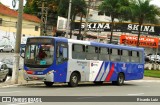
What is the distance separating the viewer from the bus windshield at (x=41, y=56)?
24.3 metres

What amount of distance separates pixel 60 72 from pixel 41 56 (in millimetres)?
1413

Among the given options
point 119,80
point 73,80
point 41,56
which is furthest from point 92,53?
point 41,56

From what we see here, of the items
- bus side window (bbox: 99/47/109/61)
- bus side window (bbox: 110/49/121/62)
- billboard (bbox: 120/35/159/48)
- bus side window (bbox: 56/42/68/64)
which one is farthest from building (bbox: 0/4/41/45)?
bus side window (bbox: 56/42/68/64)

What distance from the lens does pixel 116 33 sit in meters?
83.4

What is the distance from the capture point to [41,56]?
958 inches

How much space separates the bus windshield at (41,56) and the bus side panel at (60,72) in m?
0.56

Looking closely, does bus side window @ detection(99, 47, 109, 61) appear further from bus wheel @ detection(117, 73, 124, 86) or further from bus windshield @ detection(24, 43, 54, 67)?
bus windshield @ detection(24, 43, 54, 67)

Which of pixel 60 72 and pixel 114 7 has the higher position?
pixel 114 7

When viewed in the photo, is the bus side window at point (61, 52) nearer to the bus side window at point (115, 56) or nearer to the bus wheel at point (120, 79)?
the bus side window at point (115, 56)

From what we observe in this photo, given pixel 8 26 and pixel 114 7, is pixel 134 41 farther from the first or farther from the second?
pixel 8 26

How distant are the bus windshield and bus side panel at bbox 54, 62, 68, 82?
0.56 metres

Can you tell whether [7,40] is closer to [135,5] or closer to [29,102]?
[135,5]

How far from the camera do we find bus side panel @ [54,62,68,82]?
24453 millimetres

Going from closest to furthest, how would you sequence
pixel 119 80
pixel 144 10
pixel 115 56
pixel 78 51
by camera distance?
pixel 78 51
pixel 115 56
pixel 119 80
pixel 144 10
